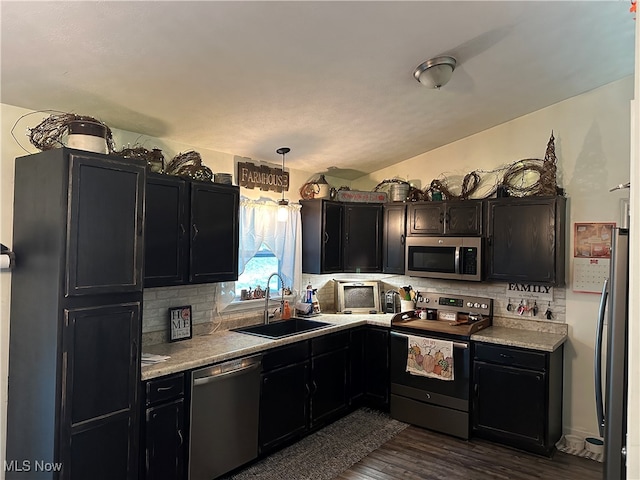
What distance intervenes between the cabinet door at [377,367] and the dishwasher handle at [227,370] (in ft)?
4.79

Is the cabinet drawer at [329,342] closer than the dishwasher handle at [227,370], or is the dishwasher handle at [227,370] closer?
the dishwasher handle at [227,370]

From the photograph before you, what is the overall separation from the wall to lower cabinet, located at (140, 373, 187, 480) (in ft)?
10.5

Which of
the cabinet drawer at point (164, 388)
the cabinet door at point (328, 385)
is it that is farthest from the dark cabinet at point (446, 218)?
the cabinet drawer at point (164, 388)

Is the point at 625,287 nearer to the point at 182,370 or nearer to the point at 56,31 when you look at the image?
the point at 182,370

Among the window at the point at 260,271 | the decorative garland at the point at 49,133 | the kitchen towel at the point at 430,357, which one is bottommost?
the kitchen towel at the point at 430,357

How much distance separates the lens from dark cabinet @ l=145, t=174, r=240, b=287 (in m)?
2.83

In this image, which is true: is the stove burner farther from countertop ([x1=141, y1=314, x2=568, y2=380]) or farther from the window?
the window

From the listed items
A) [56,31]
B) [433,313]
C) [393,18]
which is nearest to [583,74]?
[393,18]

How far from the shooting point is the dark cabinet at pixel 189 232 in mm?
2828

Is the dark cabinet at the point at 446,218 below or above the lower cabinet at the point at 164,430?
above

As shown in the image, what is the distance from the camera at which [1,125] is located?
93.5 inches

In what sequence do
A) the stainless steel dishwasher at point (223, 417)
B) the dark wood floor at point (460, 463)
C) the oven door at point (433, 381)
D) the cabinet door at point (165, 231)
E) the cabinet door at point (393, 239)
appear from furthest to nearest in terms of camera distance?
the cabinet door at point (393, 239) < the oven door at point (433, 381) < the dark wood floor at point (460, 463) < the cabinet door at point (165, 231) < the stainless steel dishwasher at point (223, 417)
